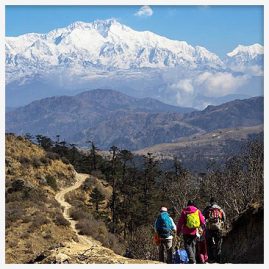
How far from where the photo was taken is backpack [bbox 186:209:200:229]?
12.8 m

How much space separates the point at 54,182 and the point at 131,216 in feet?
33.0

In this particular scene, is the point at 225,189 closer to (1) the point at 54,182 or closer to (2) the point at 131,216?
(2) the point at 131,216

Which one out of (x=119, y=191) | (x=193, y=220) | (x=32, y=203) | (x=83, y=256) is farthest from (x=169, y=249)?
(x=119, y=191)

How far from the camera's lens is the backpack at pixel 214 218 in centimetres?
1362

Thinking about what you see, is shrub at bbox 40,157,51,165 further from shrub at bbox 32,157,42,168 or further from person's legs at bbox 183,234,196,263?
person's legs at bbox 183,234,196,263

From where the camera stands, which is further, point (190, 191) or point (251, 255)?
point (190, 191)

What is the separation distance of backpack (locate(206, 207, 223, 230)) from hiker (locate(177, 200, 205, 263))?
28.7 inches

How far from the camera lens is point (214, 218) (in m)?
13.6

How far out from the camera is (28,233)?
30.8 meters

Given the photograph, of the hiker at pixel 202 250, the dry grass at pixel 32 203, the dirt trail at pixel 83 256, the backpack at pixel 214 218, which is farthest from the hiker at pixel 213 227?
the dry grass at pixel 32 203

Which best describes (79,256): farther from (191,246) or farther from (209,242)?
(209,242)

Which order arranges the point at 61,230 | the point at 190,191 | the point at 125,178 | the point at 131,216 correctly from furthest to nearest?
1. the point at 125,178
2. the point at 131,216
3. the point at 190,191
4. the point at 61,230
